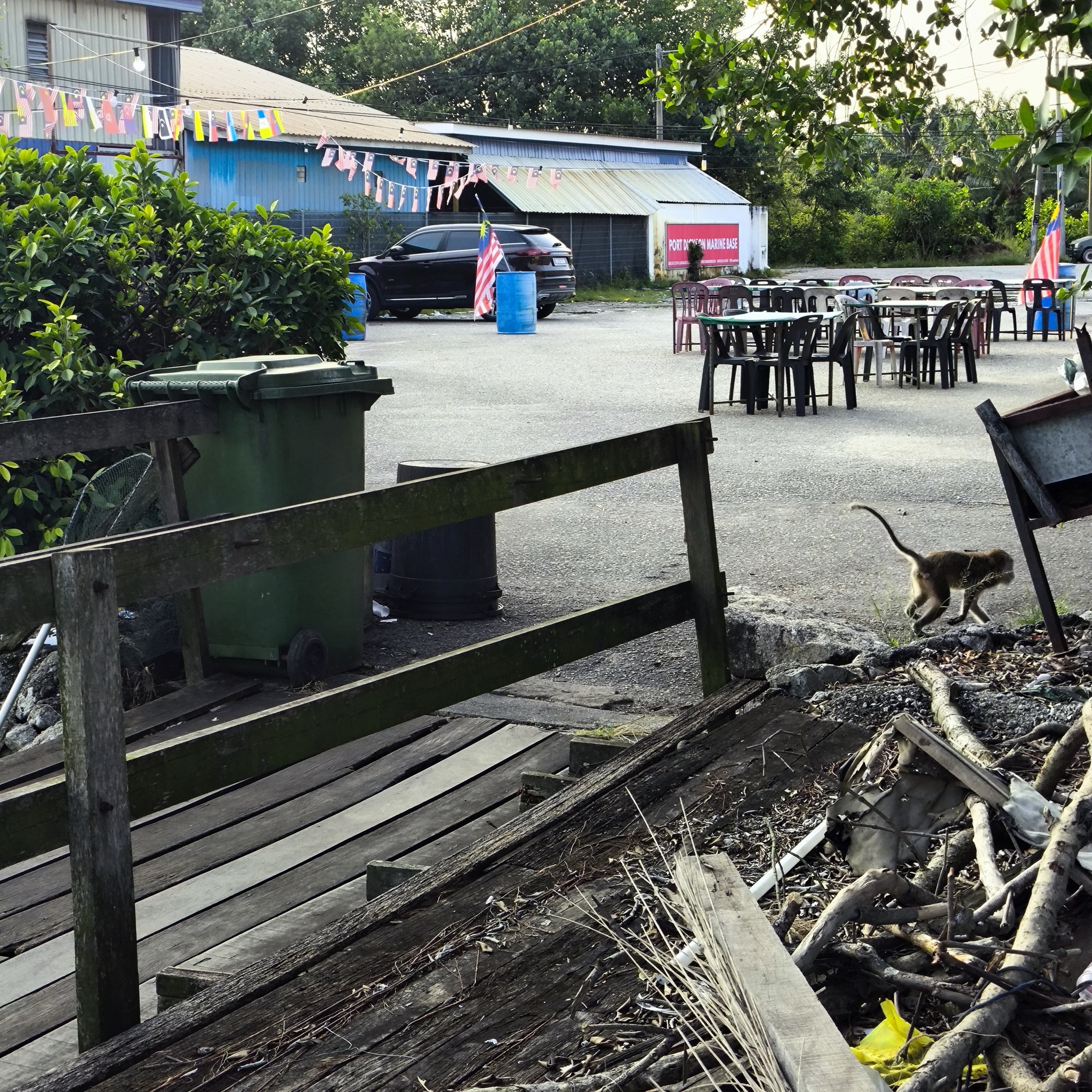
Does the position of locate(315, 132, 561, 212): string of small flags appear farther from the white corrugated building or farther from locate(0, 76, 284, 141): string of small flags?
locate(0, 76, 284, 141): string of small flags

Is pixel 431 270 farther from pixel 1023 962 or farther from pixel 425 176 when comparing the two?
pixel 1023 962

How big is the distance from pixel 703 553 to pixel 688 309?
52.5ft

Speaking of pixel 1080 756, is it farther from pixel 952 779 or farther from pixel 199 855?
pixel 199 855

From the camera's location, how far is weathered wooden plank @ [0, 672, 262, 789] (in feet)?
15.9

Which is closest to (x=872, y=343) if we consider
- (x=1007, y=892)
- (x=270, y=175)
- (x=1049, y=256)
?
(x=1049, y=256)

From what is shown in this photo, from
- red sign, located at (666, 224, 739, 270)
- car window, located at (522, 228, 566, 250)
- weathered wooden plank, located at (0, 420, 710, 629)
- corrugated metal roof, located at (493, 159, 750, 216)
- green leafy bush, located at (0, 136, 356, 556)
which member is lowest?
weathered wooden plank, located at (0, 420, 710, 629)

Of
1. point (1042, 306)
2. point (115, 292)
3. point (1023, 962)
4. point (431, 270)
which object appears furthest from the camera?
point (431, 270)

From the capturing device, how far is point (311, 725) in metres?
3.23

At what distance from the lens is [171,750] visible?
9.55 ft

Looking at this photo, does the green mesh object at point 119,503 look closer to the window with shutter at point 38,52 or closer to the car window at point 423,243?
the car window at point 423,243

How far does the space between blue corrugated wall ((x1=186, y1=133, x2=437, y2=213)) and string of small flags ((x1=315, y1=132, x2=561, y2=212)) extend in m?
0.36

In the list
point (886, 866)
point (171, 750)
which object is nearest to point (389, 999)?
point (171, 750)

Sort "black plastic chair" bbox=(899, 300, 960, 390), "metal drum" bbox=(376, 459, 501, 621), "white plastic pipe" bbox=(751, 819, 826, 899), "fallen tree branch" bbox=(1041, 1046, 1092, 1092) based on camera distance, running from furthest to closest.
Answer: "black plastic chair" bbox=(899, 300, 960, 390) → "metal drum" bbox=(376, 459, 501, 621) → "white plastic pipe" bbox=(751, 819, 826, 899) → "fallen tree branch" bbox=(1041, 1046, 1092, 1092)

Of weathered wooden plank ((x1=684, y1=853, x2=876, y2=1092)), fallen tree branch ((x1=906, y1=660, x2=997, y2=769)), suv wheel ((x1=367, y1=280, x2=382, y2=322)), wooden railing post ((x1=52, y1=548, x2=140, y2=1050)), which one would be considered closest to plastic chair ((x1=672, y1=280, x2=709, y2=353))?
suv wheel ((x1=367, y1=280, x2=382, y2=322))
